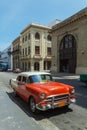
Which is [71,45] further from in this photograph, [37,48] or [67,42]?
[37,48]

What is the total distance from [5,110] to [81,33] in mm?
25354

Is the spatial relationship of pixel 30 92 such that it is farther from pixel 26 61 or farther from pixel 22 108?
pixel 26 61

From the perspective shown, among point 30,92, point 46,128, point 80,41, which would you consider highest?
point 80,41

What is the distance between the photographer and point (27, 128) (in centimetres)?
491

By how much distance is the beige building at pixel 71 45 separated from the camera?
28719 millimetres

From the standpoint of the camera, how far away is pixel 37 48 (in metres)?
47.2

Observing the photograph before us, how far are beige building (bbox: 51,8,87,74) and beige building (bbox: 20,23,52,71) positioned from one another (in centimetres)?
947

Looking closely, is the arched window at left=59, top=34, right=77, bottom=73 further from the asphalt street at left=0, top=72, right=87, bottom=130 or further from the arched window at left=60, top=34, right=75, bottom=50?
the asphalt street at left=0, top=72, right=87, bottom=130

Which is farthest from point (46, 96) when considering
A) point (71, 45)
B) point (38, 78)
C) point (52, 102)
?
point (71, 45)

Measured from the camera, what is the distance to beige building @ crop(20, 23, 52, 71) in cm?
4612

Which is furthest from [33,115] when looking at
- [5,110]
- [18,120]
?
[5,110]

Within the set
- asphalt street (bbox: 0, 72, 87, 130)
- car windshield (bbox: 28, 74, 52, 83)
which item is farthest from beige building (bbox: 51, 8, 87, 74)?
asphalt street (bbox: 0, 72, 87, 130)

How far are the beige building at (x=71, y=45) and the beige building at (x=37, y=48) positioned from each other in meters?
9.47

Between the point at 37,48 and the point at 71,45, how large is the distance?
16.7 metres
